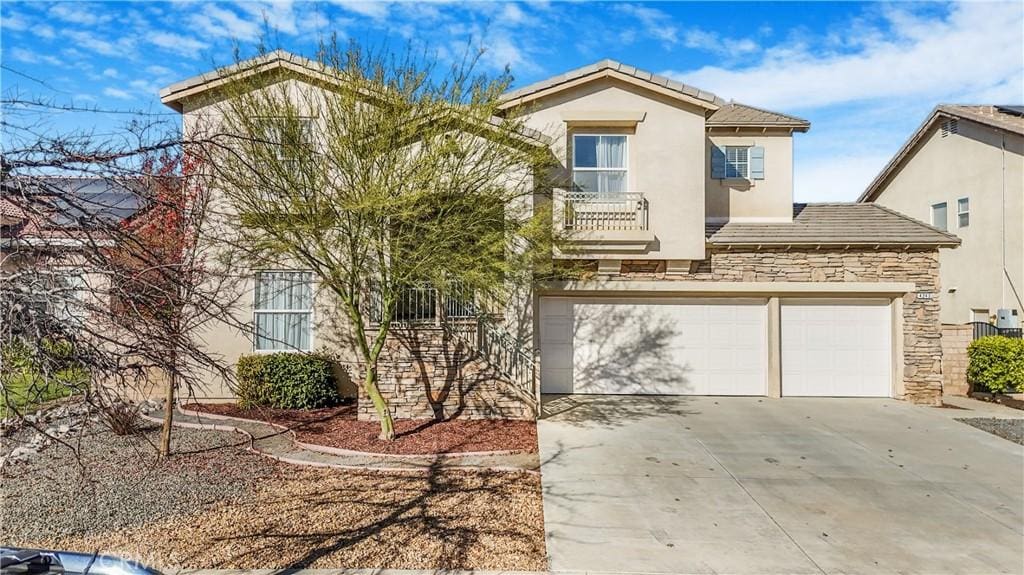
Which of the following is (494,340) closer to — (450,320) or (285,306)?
(450,320)

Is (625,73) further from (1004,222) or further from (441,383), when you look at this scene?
(1004,222)

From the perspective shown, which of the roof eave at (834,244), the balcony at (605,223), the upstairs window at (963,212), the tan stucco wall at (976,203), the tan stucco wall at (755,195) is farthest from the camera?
the upstairs window at (963,212)

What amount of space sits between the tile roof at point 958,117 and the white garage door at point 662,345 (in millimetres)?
10059

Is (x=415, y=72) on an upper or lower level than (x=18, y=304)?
upper

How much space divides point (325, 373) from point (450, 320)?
2.72 m

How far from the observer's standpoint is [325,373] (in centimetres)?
1062

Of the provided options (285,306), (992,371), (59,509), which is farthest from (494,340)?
(992,371)

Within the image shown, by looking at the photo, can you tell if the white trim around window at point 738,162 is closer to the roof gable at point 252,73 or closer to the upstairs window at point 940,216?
the upstairs window at point 940,216

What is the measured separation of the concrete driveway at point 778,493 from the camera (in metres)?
4.99

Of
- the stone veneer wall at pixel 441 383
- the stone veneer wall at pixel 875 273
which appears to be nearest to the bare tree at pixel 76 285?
the stone veneer wall at pixel 441 383

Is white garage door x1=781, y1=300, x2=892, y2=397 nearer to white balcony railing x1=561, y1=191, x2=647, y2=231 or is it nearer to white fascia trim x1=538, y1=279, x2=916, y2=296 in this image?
white fascia trim x1=538, y1=279, x2=916, y2=296

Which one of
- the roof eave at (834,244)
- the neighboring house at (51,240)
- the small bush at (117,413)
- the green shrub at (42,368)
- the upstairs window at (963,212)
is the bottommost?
the small bush at (117,413)

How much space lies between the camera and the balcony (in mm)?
11195

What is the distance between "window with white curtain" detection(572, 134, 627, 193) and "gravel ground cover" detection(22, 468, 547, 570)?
706cm
